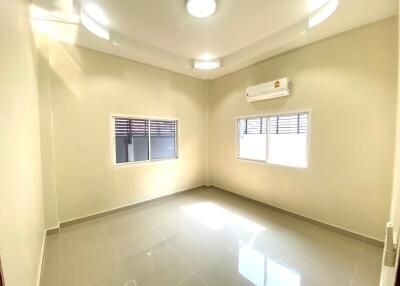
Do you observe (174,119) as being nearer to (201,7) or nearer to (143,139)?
(143,139)

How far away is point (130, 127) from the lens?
3.30 metres

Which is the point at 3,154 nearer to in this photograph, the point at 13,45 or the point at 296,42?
the point at 13,45

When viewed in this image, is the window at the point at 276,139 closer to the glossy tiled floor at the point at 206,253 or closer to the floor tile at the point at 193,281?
the glossy tiled floor at the point at 206,253

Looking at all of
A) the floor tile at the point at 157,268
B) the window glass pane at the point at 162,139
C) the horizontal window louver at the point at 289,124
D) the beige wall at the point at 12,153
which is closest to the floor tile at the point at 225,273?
the floor tile at the point at 157,268

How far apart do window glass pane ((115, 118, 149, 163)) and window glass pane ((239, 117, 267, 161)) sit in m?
2.09

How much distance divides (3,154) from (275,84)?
3.27 metres

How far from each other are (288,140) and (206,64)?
7.37 ft

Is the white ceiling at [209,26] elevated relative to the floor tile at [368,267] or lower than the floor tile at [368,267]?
elevated

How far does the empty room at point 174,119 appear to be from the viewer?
5.49 feet

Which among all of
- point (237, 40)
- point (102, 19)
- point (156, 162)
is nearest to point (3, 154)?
point (102, 19)

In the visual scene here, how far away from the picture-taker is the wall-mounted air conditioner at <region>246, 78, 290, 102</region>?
281 centimetres

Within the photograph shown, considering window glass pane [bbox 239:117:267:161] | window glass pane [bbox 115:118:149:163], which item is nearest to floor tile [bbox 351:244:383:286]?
window glass pane [bbox 239:117:267:161]

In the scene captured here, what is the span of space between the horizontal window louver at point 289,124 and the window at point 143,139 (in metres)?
2.12

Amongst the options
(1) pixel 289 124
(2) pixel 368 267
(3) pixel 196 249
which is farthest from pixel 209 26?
(2) pixel 368 267
